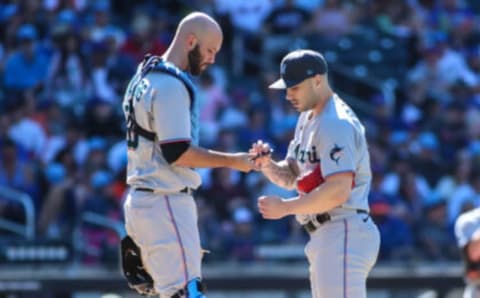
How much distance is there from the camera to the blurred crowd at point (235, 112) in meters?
13.7

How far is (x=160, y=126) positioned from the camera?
7266mm

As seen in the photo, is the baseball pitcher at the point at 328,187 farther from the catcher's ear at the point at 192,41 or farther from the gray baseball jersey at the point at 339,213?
the catcher's ear at the point at 192,41

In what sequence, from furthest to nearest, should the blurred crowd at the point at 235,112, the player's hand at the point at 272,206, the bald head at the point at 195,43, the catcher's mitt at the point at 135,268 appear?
1. the blurred crowd at the point at 235,112
2. the catcher's mitt at the point at 135,268
3. the bald head at the point at 195,43
4. the player's hand at the point at 272,206

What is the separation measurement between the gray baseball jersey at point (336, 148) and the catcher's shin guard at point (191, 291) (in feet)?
2.40

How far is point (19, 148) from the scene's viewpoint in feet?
46.6

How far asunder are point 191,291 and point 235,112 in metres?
8.23

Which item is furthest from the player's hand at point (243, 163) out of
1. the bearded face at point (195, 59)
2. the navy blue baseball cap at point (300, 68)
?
the bearded face at point (195, 59)

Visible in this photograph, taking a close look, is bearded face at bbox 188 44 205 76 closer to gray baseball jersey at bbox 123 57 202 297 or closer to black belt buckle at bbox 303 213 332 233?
gray baseball jersey at bbox 123 57 202 297

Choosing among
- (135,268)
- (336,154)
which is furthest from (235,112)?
(336,154)

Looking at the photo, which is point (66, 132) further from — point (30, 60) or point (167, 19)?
point (167, 19)

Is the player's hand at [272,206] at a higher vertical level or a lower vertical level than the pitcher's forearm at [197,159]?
lower

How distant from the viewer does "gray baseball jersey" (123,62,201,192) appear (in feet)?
23.8

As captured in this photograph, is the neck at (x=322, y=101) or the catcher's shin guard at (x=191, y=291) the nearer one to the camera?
the catcher's shin guard at (x=191, y=291)

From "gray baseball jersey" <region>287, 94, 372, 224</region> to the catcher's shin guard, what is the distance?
28.9 inches
